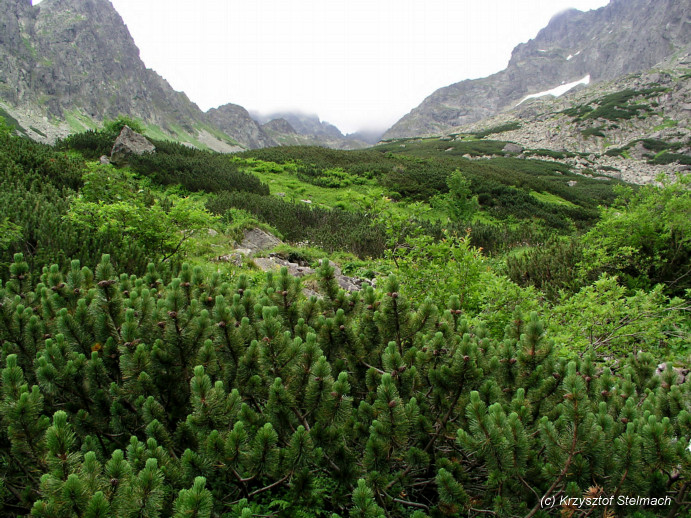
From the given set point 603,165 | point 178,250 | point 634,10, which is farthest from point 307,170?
point 634,10

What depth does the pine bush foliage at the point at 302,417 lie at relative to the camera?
182 cm

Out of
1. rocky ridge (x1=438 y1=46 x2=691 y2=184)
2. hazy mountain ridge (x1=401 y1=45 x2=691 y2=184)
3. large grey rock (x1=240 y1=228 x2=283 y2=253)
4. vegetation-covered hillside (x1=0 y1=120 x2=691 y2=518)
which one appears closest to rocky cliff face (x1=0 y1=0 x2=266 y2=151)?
large grey rock (x1=240 y1=228 x2=283 y2=253)

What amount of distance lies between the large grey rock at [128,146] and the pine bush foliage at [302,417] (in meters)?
18.7

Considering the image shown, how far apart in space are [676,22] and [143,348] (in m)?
171

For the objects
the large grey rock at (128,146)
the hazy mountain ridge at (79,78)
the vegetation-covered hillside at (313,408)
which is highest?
the hazy mountain ridge at (79,78)

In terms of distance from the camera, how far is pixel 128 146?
18.8 metres

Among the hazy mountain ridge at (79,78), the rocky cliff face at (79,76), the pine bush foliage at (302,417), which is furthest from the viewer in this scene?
the rocky cliff face at (79,76)

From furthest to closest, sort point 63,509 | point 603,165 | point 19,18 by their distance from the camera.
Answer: point 19,18
point 603,165
point 63,509

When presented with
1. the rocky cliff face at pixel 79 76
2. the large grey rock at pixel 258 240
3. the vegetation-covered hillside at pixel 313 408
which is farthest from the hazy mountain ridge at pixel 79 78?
the vegetation-covered hillside at pixel 313 408

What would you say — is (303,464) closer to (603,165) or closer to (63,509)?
(63,509)

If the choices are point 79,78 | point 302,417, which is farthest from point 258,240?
point 79,78

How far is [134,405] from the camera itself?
2.29 m

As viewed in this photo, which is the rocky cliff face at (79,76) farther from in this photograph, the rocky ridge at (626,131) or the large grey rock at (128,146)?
the rocky ridge at (626,131)

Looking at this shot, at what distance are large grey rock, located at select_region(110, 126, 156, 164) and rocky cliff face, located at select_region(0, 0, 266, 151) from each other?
73.2 metres
